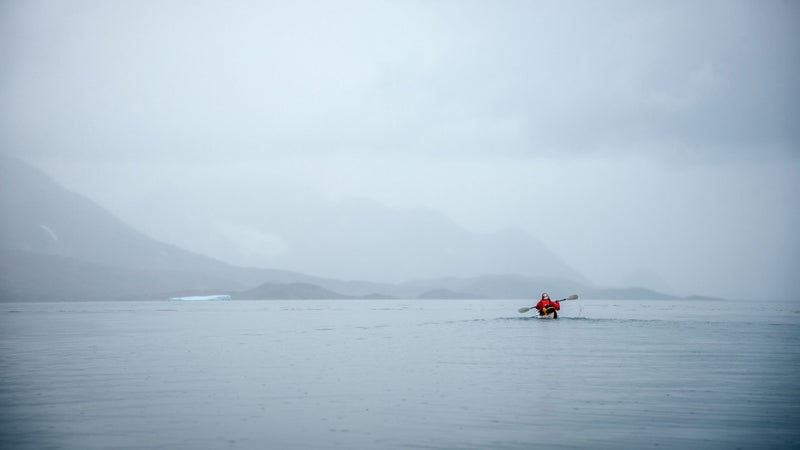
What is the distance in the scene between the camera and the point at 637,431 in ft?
69.6

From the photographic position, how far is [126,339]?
6175 centimetres

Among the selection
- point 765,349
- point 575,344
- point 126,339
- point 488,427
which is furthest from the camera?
point 126,339

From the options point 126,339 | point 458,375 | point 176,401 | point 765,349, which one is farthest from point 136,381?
point 765,349

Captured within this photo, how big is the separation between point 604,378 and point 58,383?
25428mm

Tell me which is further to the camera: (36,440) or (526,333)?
(526,333)

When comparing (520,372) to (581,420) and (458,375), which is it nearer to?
(458,375)

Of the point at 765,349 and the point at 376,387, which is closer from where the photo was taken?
the point at 376,387

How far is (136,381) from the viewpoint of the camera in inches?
1278

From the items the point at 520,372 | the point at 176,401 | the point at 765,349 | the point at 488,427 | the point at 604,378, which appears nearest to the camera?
the point at 488,427

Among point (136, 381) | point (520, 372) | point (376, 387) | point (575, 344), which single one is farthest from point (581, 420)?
point (575, 344)

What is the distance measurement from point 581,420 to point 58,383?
23.2 meters

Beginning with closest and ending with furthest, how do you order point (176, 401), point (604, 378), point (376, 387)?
1. point (176, 401)
2. point (376, 387)
3. point (604, 378)

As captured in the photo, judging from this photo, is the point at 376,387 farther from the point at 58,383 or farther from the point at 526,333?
the point at 526,333

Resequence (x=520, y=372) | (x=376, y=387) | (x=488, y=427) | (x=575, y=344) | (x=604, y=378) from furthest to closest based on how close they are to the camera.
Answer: (x=575, y=344) → (x=520, y=372) → (x=604, y=378) → (x=376, y=387) → (x=488, y=427)
